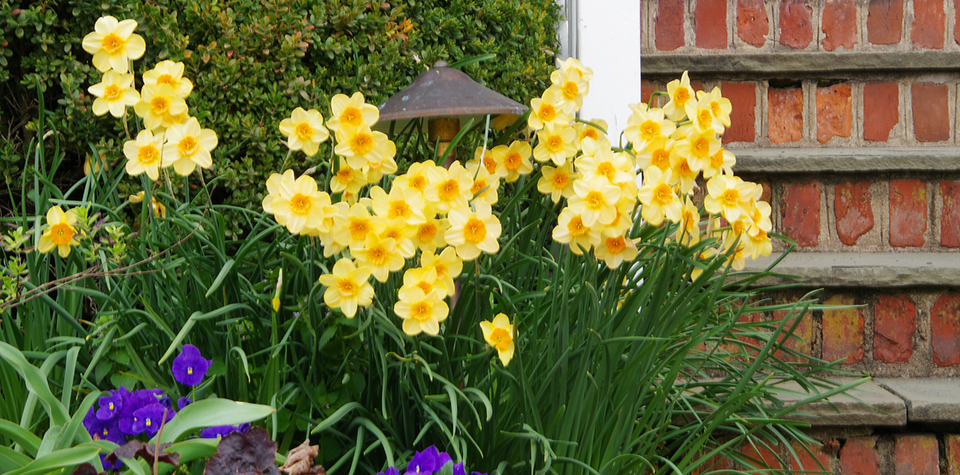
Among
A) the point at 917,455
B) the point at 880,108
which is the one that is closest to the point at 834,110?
the point at 880,108

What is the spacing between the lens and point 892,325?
1589 millimetres

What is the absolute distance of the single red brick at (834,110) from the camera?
2.01 meters

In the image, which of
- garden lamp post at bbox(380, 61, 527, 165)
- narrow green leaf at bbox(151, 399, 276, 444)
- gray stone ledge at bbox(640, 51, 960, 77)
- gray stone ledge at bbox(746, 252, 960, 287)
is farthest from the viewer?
gray stone ledge at bbox(640, 51, 960, 77)

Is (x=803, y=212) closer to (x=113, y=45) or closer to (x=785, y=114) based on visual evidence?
(x=785, y=114)

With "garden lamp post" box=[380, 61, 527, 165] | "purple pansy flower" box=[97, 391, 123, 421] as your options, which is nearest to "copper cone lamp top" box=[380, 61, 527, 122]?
"garden lamp post" box=[380, 61, 527, 165]

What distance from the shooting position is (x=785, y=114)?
2035mm

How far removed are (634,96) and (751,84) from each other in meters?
0.40

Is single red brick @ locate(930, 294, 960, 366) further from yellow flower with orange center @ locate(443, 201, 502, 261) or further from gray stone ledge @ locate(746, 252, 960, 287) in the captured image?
yellow flower with orange center @ locate(443, 201, 502, 261)

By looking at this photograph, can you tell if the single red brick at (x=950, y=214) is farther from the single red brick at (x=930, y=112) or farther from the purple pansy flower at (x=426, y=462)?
the purple pansy flower at (x=426, y=462)

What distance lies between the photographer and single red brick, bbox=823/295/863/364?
160 centimetres

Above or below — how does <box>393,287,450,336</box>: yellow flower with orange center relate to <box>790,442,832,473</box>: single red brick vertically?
above

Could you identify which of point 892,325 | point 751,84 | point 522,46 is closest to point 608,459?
point 892,325

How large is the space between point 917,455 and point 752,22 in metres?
1.41

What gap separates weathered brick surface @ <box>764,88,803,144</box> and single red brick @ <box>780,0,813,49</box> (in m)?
0.26
